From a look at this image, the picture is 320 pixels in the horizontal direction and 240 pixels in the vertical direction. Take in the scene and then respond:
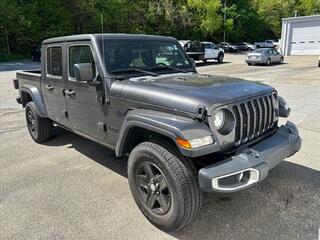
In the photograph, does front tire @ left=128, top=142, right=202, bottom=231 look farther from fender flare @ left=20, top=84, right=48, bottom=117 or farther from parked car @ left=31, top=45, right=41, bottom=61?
parked car @ left=31, top=45, right=41, bottom=61

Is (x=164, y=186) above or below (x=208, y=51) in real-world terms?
below

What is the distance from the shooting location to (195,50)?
78.1 ft

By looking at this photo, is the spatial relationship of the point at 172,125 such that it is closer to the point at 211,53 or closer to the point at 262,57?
the point at 262,57

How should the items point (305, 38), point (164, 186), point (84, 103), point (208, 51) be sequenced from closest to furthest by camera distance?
point (164, 186) < point (84, 103) < point (208, 51) < point (305, 38)

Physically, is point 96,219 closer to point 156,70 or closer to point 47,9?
point 156,70

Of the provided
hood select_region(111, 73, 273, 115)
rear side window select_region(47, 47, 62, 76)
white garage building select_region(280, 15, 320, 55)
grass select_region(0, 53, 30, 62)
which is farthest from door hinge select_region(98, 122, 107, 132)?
white garage building select_region(280, 15, 320, 55)

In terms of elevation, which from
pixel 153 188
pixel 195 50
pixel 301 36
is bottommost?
pixel 153 188

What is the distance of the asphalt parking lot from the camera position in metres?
2.96

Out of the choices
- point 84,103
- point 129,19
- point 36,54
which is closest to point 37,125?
point 84,103

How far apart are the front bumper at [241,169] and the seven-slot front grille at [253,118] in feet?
0.48

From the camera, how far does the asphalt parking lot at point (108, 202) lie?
2957 millimetres

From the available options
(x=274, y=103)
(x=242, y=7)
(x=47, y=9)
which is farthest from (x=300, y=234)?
(x=242, y=7)

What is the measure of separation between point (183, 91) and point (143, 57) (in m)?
1.27

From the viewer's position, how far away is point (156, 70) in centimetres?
402
